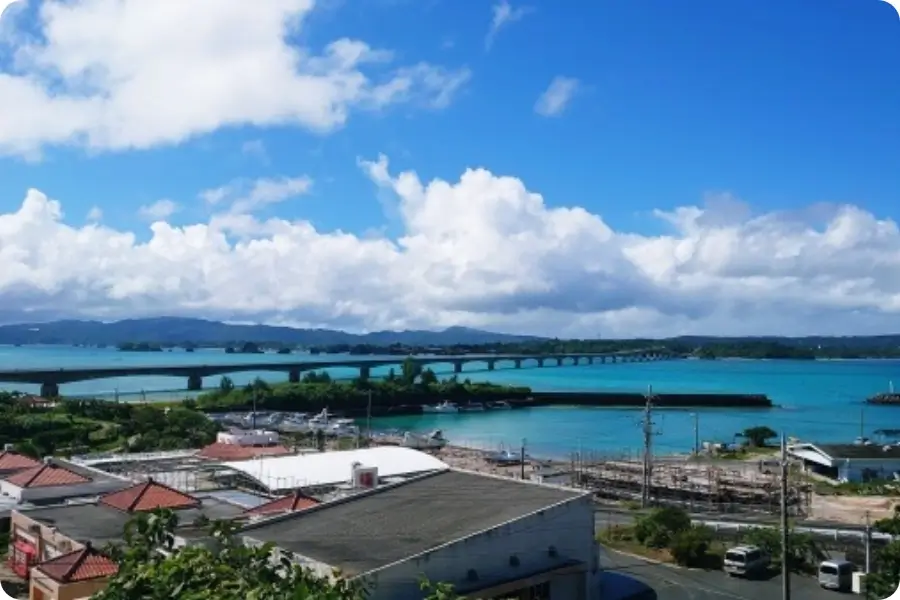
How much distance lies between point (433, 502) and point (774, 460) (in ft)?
38.3

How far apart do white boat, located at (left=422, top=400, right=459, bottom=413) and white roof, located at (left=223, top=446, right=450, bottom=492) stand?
19.3 m

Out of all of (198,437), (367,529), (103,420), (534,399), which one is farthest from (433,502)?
(534,399)

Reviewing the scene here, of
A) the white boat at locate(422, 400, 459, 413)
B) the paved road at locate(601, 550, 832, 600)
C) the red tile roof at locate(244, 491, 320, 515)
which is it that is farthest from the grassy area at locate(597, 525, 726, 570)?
the white boat at locate(422, 400, 459, 413)

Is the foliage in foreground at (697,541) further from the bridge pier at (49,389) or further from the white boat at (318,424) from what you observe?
the bridge pier at (49,389)

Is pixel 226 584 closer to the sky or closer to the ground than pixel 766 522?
closer to the sky

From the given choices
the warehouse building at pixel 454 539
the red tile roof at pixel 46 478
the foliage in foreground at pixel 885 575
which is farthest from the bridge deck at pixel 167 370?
the foliage in foreground at pixel 885 575

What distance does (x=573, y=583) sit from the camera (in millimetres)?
5340

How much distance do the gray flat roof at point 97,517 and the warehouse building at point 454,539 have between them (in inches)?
42.1

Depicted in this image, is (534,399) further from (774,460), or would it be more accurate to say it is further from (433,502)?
(433,502)

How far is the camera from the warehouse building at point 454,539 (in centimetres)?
441

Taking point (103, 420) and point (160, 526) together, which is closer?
point (160, 526)

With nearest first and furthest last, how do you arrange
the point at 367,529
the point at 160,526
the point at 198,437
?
the point at 160,526 → the point at 367,529 → the point at 198,437

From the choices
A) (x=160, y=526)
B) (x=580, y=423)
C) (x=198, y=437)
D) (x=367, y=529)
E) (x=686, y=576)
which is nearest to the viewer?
(x=160, y=526)

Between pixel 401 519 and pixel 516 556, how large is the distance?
680mm
